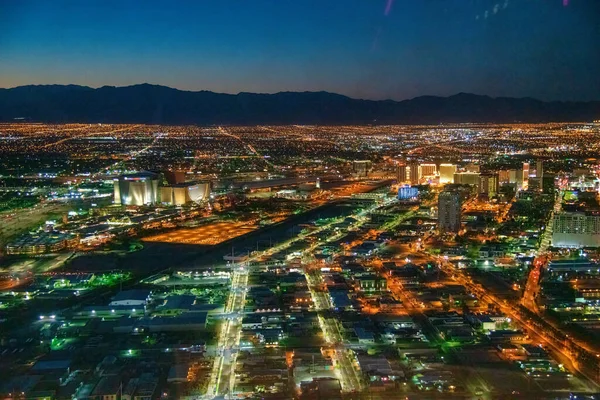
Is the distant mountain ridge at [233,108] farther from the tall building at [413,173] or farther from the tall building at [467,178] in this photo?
the tall building at [467,178]

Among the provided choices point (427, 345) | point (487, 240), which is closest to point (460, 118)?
point (487, 240)

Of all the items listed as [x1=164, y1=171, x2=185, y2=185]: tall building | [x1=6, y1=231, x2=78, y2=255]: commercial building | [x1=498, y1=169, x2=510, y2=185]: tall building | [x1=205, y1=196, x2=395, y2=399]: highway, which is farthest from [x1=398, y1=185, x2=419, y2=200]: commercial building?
[x1=6, y1=231, x2=78, y2=255]: commercial building

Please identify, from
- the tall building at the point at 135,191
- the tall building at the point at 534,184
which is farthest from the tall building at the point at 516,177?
the tall building at the point at 135,191

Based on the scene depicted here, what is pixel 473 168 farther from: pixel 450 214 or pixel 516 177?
pixel 450 214

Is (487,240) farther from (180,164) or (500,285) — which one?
(180,164)

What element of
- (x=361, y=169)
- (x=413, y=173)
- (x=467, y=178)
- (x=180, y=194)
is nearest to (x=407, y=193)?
(x=467, y=178)

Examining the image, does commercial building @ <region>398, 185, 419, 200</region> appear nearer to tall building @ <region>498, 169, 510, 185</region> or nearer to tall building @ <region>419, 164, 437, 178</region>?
tall building @ <region>498, 169, 510, 185</region>
